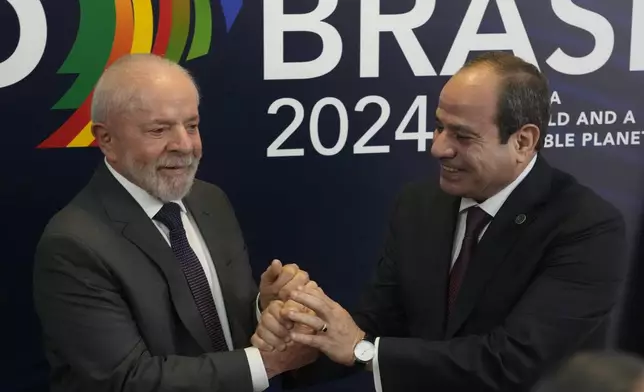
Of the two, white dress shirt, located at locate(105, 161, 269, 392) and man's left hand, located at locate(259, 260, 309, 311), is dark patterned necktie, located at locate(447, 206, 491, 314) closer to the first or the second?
man's left hand, located at locate(259, 260, 309, 311)

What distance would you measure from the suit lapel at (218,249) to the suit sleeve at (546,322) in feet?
1.58

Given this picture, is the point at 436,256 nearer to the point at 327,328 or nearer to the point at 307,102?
the point at 327,328

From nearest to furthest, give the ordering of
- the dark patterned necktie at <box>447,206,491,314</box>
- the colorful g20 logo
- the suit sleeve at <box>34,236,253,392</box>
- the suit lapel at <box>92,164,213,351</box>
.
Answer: the suit sleeve at <box>34,236,253,392</box> < the suit lapel at <box>92,164,213,351</box> < the dark patterned necktie at <box>447,206,491,314</box> < the colorful g20 logo

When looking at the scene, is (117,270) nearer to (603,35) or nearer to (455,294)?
(455,294)

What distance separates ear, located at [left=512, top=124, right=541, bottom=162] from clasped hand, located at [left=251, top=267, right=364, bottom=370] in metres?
0.60

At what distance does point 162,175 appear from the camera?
220cm

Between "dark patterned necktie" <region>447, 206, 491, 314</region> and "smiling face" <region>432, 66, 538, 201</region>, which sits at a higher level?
"smiling face" <region>432, 66, 538, 201</region>

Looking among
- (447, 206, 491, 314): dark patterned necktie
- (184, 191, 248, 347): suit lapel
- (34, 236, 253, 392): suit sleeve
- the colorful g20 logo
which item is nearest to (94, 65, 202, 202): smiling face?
(184, 191, 248, 347): suit lapel

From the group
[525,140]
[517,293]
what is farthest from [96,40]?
[517,293]

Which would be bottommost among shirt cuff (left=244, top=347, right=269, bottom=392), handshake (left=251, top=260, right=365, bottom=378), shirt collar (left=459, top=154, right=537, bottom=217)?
shirt cuff (left=244, top=347, right=269, bottom=392)

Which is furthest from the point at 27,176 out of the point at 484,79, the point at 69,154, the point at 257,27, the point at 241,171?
the point at 484,79

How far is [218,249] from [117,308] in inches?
15.7

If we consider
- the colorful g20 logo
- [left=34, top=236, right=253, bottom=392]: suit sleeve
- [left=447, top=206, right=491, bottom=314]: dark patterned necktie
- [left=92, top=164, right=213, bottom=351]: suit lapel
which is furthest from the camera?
the colorful g20 logo

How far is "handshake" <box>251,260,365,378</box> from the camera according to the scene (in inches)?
86.5
